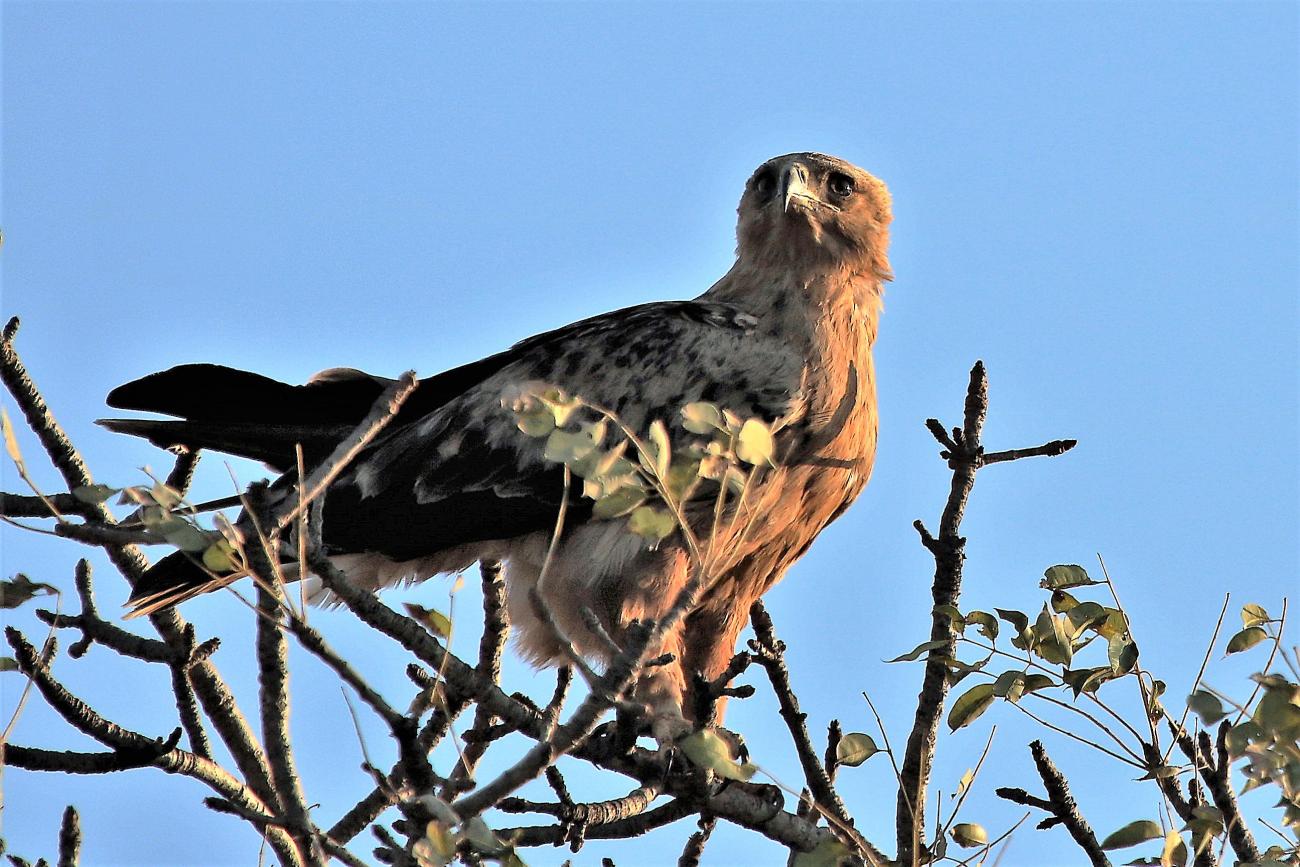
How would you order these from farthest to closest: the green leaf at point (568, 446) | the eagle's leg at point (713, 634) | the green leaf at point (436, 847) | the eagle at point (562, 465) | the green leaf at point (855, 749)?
the eagle's leg at point (713, 634)
the eagle at point (562, 465)
the green leaf at point (855, 749)
the green leaf at point (568, 446)
the green leaf at point (436, 847)

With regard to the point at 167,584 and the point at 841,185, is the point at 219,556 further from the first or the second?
the point at 841,185

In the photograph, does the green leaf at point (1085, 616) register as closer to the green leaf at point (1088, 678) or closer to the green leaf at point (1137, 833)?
the green leaf at point (1088, 678)

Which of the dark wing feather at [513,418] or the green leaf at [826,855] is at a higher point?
the dark wing feather at [513,418]

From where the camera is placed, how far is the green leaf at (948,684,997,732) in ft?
11.8

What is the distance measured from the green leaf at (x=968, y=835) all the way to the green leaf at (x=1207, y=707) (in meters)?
0.62

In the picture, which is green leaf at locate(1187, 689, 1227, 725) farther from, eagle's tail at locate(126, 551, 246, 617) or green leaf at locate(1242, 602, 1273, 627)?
eagle's tail at locate(126, 551, 246, 617)

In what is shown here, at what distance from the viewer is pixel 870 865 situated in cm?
327

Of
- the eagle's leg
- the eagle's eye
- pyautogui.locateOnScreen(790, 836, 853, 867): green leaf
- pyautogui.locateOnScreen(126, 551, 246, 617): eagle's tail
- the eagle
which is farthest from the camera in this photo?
the eagle's eye

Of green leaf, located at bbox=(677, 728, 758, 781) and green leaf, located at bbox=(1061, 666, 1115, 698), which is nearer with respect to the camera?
green leaf, located at bbox=(677, 728, 758, 781)

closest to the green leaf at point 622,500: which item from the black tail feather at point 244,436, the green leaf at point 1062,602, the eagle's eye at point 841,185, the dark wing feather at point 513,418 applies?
the green leaf at point 1062,602

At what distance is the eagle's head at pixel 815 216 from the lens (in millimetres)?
6551

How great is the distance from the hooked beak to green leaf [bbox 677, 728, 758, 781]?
164 inches

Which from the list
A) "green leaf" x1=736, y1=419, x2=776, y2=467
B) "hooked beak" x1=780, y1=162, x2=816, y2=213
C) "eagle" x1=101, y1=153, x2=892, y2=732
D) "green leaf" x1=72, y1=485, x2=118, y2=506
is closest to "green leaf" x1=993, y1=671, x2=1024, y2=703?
"green leaf" x1=736, y1=419, x2=776, y2=467

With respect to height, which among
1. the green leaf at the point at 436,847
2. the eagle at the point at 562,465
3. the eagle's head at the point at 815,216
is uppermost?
the eagle's head at the point at 815,216
